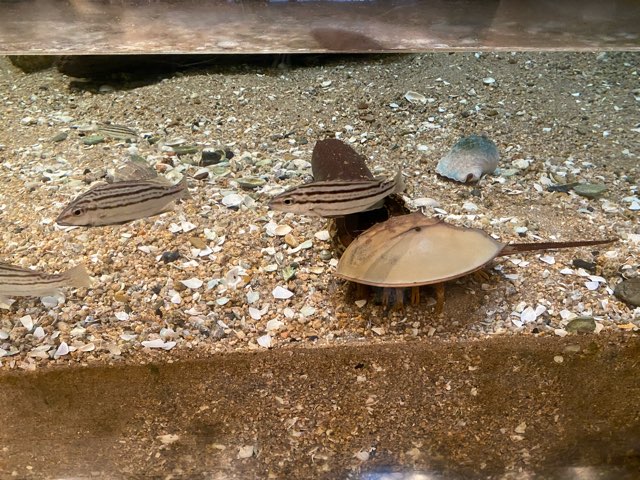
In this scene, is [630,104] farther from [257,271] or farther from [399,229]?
[257,271]

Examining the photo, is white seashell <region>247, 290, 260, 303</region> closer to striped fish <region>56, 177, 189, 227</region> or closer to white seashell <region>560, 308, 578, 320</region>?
striped fish <region>56, 177, 189, 227</region>

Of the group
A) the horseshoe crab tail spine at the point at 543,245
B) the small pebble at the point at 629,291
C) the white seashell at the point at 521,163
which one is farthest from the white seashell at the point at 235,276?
the white seashell at the point at 521,163

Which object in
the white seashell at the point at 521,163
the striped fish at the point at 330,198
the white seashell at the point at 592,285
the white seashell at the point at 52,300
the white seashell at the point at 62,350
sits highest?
the striped fish at the point at 330,198

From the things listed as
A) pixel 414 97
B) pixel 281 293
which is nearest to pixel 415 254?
pixel 281 293


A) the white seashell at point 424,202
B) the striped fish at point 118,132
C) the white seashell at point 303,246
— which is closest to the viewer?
the white seashell at point 303,246

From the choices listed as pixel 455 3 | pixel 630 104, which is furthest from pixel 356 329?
pixel 630 104

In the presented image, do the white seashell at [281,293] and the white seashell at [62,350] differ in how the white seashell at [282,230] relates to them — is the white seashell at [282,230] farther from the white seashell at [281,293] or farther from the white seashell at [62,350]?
the white seashell at [62,350]
